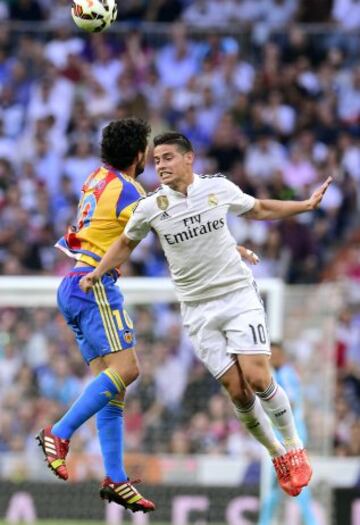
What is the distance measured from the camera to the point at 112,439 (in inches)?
409

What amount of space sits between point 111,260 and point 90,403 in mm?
975

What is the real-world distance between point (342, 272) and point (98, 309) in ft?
29.2

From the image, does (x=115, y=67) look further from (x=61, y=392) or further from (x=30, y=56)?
(x=61, y=392)

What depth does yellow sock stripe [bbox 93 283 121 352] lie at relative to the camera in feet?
33.6

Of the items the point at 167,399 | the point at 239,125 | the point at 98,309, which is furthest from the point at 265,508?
the point at 239,125

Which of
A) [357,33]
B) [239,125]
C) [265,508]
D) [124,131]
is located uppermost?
[357,33]

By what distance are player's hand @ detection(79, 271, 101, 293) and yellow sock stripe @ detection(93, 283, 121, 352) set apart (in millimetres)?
297

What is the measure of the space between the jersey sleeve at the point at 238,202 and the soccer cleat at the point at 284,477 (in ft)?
5.66

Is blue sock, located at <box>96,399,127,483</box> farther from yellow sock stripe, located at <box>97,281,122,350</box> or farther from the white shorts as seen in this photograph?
the white shorts

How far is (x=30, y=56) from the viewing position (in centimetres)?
2117

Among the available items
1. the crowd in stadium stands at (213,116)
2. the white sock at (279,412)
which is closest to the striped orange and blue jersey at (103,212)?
the white sock at (279,412)

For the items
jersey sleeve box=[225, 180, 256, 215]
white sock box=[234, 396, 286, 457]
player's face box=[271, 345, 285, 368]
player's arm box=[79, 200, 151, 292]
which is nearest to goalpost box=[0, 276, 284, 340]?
player's face box=[271, 345, 285, 368]

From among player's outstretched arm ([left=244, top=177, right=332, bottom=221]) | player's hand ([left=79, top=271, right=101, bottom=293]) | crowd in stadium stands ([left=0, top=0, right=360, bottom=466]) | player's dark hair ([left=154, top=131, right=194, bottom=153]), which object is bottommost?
player's hand ([left=79, top=271, right=101, bottom=293])

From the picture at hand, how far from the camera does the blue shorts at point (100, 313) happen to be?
33.6ft
